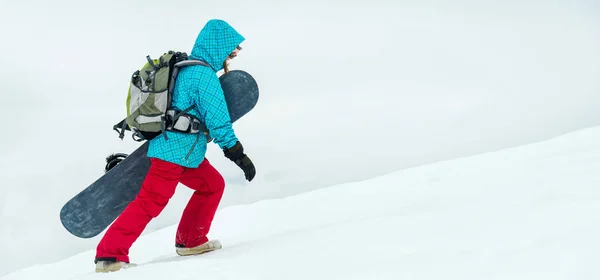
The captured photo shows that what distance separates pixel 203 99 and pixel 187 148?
46 cm

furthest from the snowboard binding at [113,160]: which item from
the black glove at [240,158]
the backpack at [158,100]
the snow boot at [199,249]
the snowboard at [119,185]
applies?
the black glove at [240,158]

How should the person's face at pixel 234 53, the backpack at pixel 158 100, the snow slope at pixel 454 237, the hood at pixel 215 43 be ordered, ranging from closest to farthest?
the snow slope at pixel 454 237
the backpack at pixel 158 100
the hood at pixel 215 43
the person's face at pixel 234 53

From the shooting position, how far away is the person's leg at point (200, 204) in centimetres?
530

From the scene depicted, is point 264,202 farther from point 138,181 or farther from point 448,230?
point 448,230

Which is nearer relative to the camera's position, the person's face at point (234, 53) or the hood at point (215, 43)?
the hood at point (215, 43)

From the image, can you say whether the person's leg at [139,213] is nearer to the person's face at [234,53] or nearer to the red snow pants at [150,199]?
the red snow pants at [150,199]

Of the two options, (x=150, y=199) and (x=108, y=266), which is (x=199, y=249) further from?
(x=108, y=266)

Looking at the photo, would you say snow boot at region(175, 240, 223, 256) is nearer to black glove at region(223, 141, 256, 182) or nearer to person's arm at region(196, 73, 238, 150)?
black glove at region(223, 141, 256, 182)

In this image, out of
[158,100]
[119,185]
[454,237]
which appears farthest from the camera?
[119,185]

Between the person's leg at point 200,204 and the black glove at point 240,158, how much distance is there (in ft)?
1.86

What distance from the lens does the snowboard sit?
532cm

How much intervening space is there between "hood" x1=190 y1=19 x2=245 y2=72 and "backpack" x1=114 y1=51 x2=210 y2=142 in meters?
0.13

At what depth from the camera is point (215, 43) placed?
5.08m

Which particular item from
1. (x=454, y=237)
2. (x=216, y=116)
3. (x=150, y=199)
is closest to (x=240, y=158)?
(x=216, y=116)
